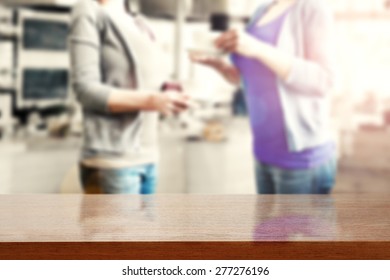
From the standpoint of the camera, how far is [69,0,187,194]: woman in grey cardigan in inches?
64.6

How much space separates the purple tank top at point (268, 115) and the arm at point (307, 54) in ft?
0.08

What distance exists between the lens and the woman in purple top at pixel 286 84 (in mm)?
1699

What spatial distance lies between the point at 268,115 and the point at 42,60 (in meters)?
0.70

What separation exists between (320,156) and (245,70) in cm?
36

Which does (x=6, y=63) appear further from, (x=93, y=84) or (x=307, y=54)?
(x=307, y=54)

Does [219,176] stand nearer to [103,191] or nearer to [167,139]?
[167,139]

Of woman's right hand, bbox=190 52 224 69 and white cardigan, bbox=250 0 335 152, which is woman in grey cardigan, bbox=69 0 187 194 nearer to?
woman's right hand, bbox=190 52 224 69

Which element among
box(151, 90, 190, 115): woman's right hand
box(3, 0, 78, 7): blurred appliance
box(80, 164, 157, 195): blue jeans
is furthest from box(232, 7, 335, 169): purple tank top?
box(3, 0, 78, 7): blurred appliance

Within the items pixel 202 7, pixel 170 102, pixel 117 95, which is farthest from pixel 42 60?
pixel 202 7

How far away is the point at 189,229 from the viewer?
3.36 ft

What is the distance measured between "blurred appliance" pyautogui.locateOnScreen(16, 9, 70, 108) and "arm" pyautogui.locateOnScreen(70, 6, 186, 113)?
4cm

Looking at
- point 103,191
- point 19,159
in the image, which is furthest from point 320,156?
point 19,159

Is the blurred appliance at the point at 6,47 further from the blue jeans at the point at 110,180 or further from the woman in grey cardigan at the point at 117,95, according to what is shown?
the blue jeans at the point at 110,180

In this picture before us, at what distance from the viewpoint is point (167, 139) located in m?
1.72
